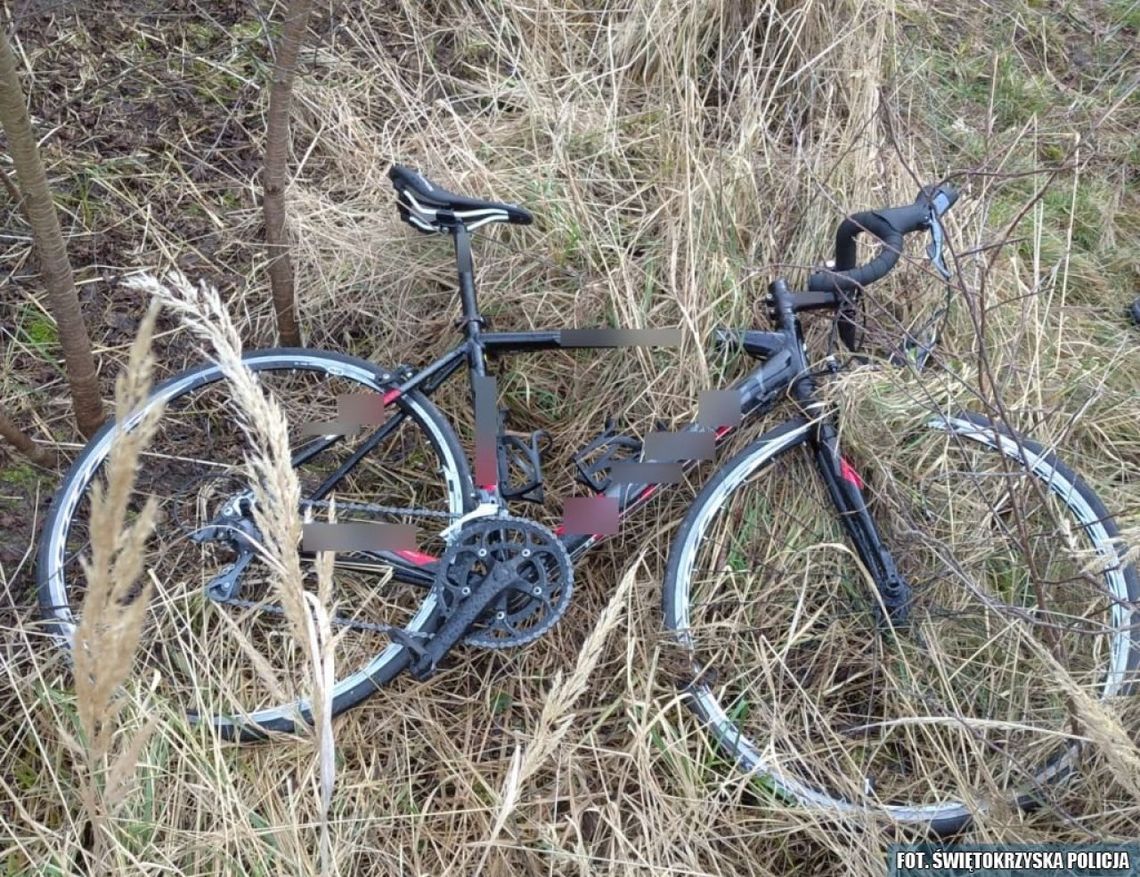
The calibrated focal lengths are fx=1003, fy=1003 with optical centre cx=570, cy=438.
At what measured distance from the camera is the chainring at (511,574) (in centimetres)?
230

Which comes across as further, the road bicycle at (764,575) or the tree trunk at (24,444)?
the tree trunk at (24,444)

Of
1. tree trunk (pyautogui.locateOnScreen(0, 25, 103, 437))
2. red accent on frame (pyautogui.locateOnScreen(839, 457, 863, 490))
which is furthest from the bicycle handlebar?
tree trunk (pyautogui.locateOnScreen(0, 25, 103, 437))

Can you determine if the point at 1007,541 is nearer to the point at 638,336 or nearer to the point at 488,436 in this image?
the point at 638,336

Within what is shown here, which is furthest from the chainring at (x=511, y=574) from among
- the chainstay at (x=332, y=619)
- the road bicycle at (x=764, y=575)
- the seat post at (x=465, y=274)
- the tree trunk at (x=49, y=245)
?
the tree trunk at (x=49, y=245)

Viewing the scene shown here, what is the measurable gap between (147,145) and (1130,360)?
3.22 meters

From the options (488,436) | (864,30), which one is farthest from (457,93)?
(488,436)

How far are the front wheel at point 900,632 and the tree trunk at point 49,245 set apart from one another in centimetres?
152

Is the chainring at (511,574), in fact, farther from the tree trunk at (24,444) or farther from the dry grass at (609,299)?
the tree trunk at (24,444)

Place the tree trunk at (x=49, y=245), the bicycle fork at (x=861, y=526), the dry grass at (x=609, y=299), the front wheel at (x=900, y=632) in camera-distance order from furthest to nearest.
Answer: the bicycle fork at (x=861, y=526) < the front wheel at (x=900, y=632) < the dry grass at (x=609, y=299) < the tree trunk at (x=49, y=245)

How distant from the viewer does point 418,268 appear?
2986 mm

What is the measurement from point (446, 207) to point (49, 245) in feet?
2.94

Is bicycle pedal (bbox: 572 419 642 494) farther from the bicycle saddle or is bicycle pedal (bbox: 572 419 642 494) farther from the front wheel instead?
the bicycle saddle

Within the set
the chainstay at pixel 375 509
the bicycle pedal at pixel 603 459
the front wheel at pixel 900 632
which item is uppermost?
the bicycle pedal at pixel 603 459

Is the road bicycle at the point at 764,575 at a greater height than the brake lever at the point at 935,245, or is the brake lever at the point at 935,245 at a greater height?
the brake lever at the point at 935,245
